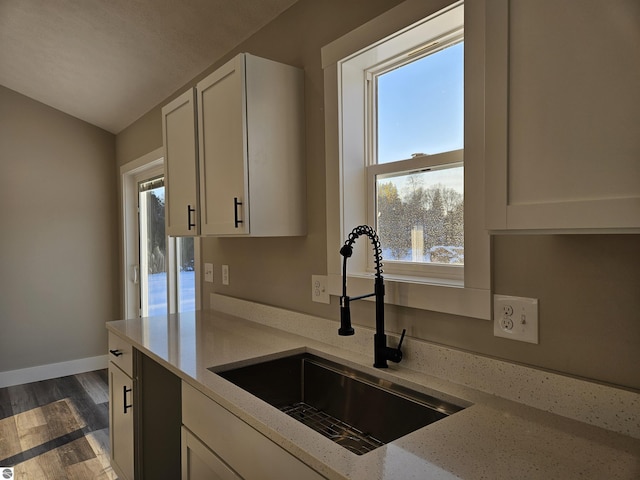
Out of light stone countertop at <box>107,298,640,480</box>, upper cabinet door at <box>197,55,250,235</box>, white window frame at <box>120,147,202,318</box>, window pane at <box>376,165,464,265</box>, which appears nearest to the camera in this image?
light stone countertop at <box>107,298,640,480</box>

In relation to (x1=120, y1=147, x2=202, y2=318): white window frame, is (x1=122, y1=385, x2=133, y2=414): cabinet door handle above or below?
below

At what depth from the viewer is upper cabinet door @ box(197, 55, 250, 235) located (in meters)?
1.81

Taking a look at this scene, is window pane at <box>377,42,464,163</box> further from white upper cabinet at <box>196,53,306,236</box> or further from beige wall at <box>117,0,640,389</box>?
white upper cabinet at <box>196,53,306,236</box>

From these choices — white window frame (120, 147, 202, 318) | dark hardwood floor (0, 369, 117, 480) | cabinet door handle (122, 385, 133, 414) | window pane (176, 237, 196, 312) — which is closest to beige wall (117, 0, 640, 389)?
cabinet door handle (122, 385, 133, 414)

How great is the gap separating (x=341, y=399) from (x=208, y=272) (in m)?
1.55

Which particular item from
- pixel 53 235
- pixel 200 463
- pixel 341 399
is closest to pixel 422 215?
pixel 341 399

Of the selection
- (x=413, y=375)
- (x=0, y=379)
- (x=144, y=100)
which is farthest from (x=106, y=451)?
(x=144, y=100)

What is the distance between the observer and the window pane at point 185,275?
3309 millimetres

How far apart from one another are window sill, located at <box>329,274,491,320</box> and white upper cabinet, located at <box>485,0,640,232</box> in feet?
1.39

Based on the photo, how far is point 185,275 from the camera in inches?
134

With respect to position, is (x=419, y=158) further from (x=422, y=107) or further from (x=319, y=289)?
(x=319, y=289)

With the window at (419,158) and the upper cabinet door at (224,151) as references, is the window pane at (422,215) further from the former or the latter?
the upper cabinet door at (224,151)

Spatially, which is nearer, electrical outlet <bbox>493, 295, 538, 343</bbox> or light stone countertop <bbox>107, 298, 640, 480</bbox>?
light stone countertop <bbox>107, 298, 640, 480</bbox>

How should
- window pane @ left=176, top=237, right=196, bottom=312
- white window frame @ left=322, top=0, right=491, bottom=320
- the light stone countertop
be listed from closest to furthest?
the light stone countertop
white window frame @ left=322, top=0, right=491, bottom=320
window pane @ left=176, top=237, right=196, bottom=312
